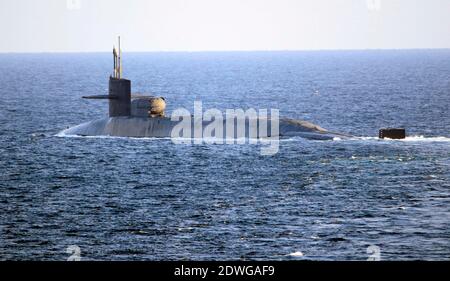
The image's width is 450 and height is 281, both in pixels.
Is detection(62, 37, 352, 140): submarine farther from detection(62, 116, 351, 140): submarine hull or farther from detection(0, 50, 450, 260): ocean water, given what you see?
detection(0, 50, 450, 260): ocean water

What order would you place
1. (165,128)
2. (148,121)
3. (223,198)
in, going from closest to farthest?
(223,198)
(165,128)
(148,121)

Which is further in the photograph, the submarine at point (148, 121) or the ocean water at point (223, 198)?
the submarine at point (148, 121)

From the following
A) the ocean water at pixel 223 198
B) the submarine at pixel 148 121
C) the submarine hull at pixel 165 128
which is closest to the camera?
the ocean water at pixel 223 198

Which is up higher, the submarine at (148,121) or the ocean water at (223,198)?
the submarine at (148,121)

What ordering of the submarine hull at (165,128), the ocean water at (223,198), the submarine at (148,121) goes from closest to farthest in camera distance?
the ocean water at (223,198)
the submarine hull at (165,128)
the submarine at (148,121)

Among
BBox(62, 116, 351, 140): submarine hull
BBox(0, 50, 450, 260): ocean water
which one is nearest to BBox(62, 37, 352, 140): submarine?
BBox(62, 116, 351, 140): submarine hull

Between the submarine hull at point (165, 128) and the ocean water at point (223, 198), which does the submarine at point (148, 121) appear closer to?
the submarine hull at point (165, 128)

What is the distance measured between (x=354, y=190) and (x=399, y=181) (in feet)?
15.1

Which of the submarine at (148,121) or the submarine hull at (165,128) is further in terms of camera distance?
the submarine at (148,121)

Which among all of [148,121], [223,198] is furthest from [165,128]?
[223,198]

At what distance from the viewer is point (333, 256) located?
138 feet

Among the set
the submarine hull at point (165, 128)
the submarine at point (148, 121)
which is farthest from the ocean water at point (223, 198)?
the submarine at point (148, 121)

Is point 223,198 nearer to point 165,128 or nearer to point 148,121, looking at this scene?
point 165,128

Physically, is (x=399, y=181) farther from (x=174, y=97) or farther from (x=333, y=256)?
(x=174, y=97)
